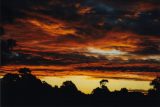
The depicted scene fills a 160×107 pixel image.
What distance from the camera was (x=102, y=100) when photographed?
6750cm

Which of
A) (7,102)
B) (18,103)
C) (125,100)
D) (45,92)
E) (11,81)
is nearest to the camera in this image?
(7,102)

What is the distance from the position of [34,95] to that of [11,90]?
1076cm

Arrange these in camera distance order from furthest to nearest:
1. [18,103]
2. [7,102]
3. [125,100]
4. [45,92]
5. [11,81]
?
1. [125,100]
2. [45,92]
3. [18,103]
4. [11,81]
5. [7,102]

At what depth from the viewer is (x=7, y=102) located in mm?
52219

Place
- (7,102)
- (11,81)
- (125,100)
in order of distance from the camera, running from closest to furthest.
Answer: (7,102) → (11,81) → (125,100)

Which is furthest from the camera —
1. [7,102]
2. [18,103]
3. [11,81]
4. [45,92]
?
[45,92]

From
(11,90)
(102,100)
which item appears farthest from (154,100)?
(11,90)

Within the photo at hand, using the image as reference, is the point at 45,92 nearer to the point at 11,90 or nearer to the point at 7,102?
the point at 11,90

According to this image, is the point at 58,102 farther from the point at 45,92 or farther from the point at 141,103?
the point at 141,103

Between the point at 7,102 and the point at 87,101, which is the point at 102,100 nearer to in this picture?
the point at 87,101

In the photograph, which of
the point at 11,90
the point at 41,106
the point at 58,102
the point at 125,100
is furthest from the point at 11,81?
the point at 125,100

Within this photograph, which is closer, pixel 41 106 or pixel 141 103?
pixel 41 106

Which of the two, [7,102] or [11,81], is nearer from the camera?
[7,102]

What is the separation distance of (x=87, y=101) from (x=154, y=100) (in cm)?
1071
